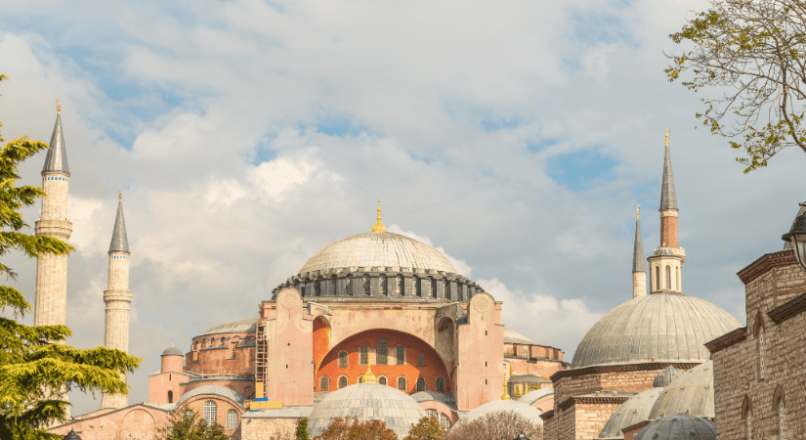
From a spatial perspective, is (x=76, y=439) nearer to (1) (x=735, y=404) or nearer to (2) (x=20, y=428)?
(2) (x=20, y=428)

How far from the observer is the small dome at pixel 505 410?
44.2 meters

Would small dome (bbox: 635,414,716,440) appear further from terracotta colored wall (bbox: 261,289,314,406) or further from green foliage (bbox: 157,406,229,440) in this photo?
terracotta colored wall (bbox: 261,289,314,406)

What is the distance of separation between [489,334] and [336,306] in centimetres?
756

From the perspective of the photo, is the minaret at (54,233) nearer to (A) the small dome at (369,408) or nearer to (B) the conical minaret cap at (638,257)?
(A) the small dome at (369,408)

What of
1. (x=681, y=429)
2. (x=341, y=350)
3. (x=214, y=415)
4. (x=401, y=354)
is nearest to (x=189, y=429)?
(x=214, y=415)

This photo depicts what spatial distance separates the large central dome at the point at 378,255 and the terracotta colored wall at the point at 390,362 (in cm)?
438

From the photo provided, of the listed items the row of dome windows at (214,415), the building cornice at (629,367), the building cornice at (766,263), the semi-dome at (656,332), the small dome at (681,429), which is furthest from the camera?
the row of dome windows at (214,415)

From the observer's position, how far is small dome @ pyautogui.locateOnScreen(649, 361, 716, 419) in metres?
26.6

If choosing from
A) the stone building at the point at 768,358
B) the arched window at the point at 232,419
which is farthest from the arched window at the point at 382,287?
the stone building at the point at 768,358

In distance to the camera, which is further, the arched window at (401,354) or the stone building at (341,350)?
the arched window at (401,354)

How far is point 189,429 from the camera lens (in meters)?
44.5

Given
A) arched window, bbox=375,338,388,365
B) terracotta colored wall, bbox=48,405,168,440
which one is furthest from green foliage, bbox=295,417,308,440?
arched window, bbox=375,338,388,365

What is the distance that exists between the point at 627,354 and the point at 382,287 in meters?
21.2

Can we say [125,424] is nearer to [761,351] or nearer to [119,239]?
[119,239]
